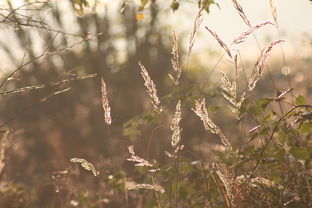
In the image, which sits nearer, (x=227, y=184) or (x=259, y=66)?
(x=227, y=184)

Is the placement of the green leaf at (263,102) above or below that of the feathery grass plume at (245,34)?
below

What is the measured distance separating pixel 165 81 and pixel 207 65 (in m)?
1.76

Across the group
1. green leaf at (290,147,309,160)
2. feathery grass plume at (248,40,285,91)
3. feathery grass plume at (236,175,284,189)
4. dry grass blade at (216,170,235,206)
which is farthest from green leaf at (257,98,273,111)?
dry grass blade at (216,170,235,206)

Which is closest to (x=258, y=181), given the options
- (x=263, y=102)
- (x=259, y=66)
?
(x=263, y=102)

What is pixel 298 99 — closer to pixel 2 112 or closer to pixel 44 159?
pixel 44 159

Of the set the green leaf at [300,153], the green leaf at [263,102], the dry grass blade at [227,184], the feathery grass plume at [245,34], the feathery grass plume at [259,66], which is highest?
the feathery grass plume at [245,34]

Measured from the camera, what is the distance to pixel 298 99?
2.40 m

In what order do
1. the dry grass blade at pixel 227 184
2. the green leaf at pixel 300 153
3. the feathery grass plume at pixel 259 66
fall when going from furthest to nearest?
the feathery grass plume at pixel 259 66, the green leaf at pixel 300 153, the dry grass blade at pixel 227 184

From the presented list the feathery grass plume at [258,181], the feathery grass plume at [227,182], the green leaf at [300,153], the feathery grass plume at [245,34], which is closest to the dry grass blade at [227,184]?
the feathery grass plume at [227,182]

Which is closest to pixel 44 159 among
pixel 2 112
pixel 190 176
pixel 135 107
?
pixel 135 107

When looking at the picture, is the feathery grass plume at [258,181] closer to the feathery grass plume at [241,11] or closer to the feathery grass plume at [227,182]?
the feathery grass plume at [227,182]

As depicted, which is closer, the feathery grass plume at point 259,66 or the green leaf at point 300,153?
the green leaf at point 300,153

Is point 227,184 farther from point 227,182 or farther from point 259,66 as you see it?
point 259,66

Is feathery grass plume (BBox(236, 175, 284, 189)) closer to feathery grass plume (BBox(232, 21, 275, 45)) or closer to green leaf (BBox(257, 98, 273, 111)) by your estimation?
green leaf (BBox(257, 98, 273, 111))
